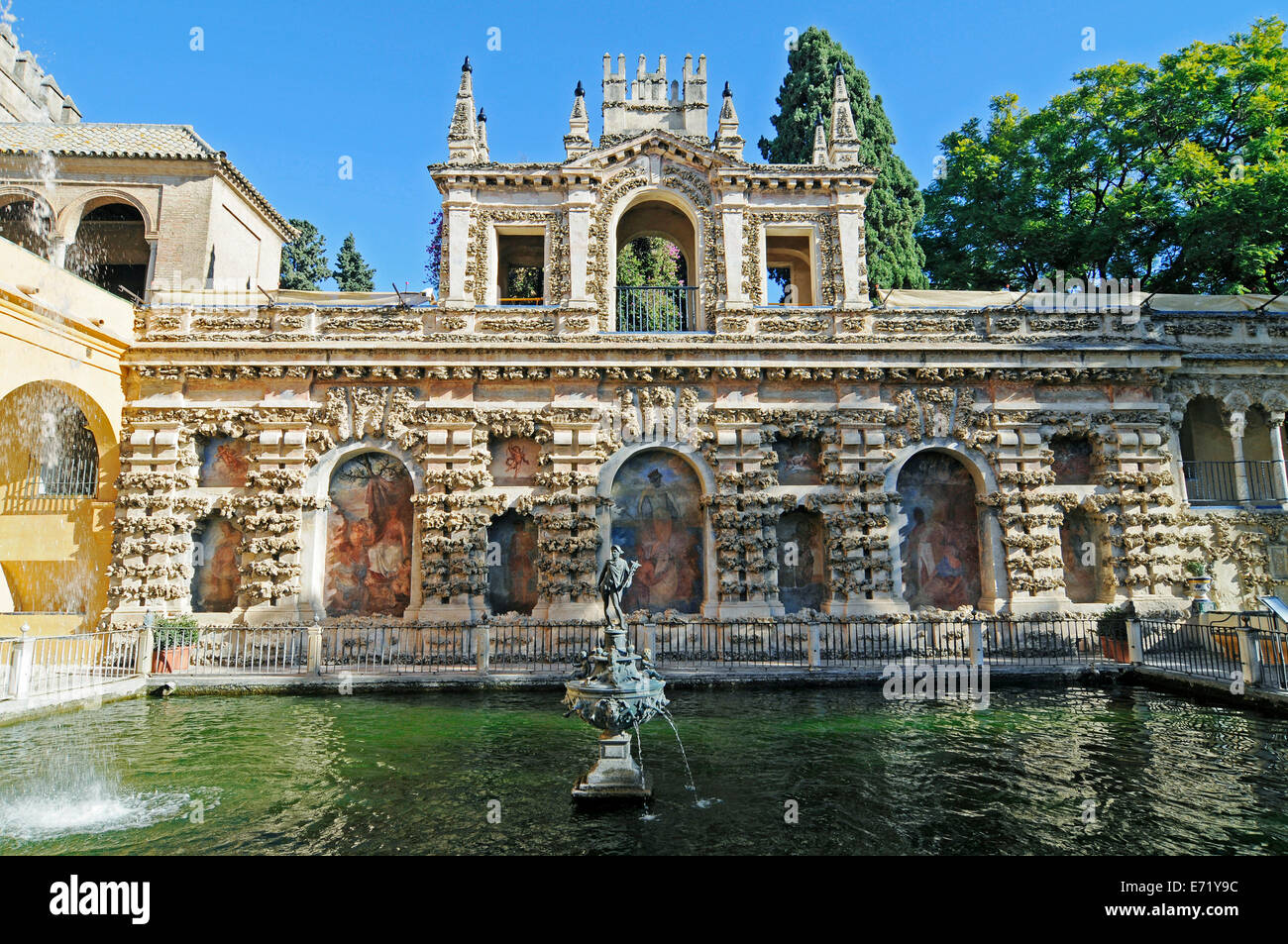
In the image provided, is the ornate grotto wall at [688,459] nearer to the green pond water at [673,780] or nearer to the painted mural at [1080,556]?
the painted mural at [1080,556]

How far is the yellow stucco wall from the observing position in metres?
19.4

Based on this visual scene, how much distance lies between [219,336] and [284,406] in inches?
111

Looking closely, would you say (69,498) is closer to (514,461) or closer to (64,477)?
(64,477)

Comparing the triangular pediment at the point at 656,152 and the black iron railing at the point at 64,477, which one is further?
the triangular pediment at the point at 656,152

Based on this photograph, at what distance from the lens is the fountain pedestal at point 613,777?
8.60m

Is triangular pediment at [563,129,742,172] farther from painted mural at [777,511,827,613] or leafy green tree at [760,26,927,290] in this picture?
painted mural at [777,511,827,613]

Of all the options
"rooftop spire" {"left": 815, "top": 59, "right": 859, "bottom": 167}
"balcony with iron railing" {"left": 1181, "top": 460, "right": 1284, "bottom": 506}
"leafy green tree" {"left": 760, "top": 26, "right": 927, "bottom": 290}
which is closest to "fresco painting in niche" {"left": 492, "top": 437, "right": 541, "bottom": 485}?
"rooftop spire" {"left": 815, "top": 59, "right": 859, "bottom": 167}

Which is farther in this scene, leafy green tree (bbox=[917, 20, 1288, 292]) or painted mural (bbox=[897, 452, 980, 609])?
leafy green tree (bbox=[917, 20, 1288, 292])

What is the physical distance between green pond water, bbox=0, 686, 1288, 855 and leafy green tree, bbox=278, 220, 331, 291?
38.8 meters

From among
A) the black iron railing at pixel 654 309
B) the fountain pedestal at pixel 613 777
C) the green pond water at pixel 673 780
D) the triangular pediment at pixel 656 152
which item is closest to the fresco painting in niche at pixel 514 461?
the black iron railing at pixel 654 309

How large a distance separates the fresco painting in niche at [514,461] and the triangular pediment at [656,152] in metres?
8.71

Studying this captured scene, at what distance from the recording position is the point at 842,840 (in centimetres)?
743

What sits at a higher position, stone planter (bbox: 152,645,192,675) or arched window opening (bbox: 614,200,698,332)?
arched window opening (bbox: 614,200,698,332)
